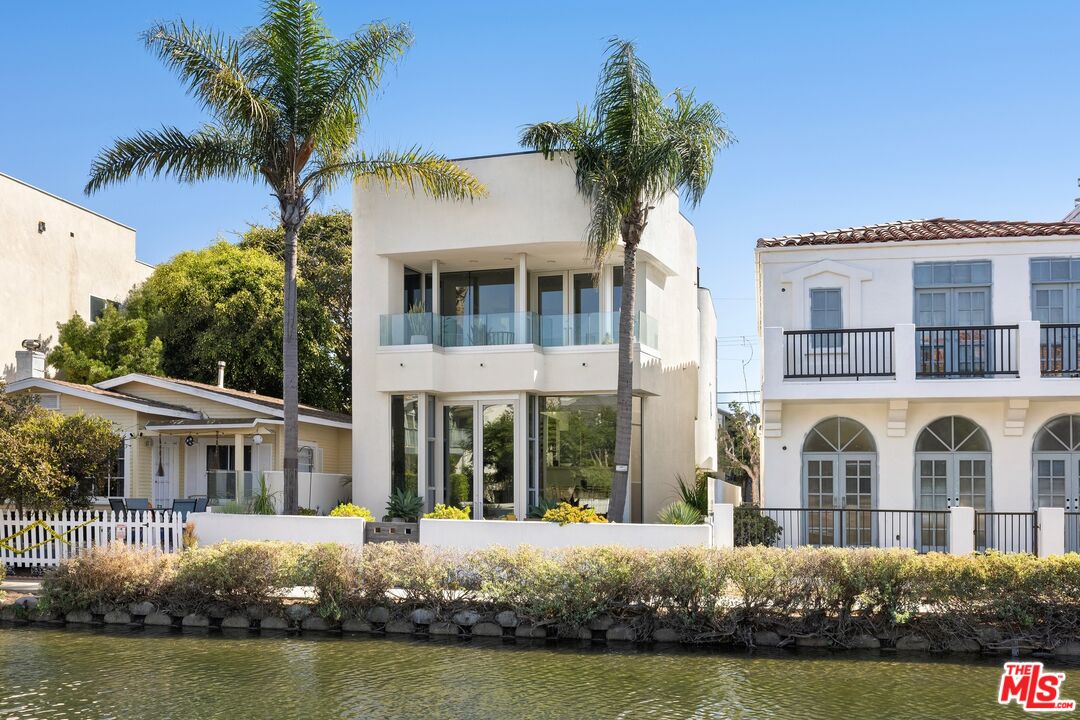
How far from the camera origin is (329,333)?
35.8 metres

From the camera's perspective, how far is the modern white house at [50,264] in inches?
1286

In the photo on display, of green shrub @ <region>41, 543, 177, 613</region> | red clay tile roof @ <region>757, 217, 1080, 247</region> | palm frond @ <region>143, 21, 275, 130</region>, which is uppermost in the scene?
palm frond @ <region>143, 21, 275, 130</region>

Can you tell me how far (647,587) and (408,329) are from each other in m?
10.2

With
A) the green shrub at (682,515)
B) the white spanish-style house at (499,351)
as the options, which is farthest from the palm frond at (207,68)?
the green shrub at (682,515)

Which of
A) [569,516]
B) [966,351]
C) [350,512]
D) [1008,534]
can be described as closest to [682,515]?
[569,516]

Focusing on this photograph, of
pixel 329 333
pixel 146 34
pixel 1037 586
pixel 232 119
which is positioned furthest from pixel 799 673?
pixel 329 333

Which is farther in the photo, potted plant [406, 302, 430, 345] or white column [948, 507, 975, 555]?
potted plant [406, 302, 430, 345]

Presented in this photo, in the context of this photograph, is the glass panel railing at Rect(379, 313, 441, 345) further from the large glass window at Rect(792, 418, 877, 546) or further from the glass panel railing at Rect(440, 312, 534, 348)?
the large glass window at Rect(792, 418, 877, 546)

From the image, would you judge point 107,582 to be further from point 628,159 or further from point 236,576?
point 628,159

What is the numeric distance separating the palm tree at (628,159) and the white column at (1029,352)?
6.28 meters

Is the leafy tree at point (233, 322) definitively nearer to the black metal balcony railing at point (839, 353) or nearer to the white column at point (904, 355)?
the black metal balcony railing at point (839, 353)

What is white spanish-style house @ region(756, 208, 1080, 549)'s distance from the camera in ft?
65.8

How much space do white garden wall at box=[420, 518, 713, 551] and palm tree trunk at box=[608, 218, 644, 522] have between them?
90.6 inches

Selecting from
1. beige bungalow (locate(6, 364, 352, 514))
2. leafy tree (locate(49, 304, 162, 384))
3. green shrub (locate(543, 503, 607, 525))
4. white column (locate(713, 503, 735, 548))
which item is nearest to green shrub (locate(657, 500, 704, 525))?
white column (locate(713, 503, 735, 548))
